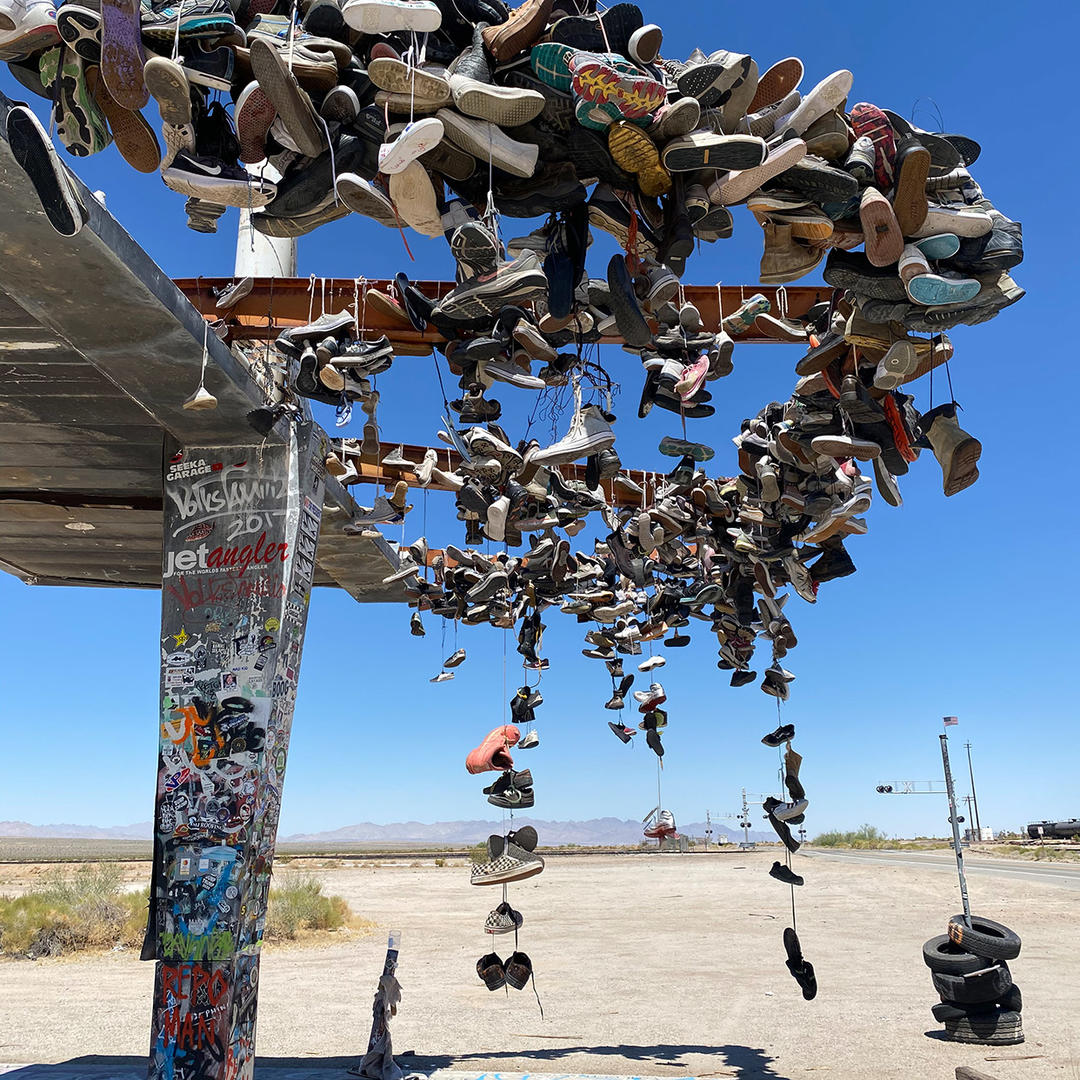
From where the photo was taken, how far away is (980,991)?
8727mm

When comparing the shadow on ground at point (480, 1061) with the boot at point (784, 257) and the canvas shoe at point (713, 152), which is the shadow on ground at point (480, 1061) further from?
the canvas shoe at point (713, 152)

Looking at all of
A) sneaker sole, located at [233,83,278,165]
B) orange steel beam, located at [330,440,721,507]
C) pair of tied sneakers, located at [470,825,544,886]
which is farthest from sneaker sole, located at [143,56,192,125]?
orange steel beam, located at [330,440,721,507]

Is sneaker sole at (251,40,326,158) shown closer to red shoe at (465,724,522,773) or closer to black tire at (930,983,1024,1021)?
red shoe at (465,724,522,773)

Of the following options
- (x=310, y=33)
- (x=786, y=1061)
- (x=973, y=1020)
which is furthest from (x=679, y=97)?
(x=973, y=1020)

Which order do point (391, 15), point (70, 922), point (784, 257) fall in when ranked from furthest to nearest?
point (70, 922), point (784, 257), point (391, 15)

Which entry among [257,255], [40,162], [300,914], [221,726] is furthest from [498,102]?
[300,914]

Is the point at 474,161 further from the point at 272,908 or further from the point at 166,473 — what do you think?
the point at 272,908

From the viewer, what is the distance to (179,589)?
6.89m

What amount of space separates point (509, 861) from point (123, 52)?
211 inches

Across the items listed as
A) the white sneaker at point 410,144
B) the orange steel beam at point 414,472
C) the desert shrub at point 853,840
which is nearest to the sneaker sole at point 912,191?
the white sneaker at point 410,144

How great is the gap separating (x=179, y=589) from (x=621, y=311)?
4.98m

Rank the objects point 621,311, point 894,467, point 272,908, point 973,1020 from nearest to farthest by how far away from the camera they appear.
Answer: point 621,311, point 894,467, point 973,1020, point 272,908

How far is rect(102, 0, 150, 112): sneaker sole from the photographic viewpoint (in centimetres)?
250

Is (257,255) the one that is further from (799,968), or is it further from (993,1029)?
(993,1029)
